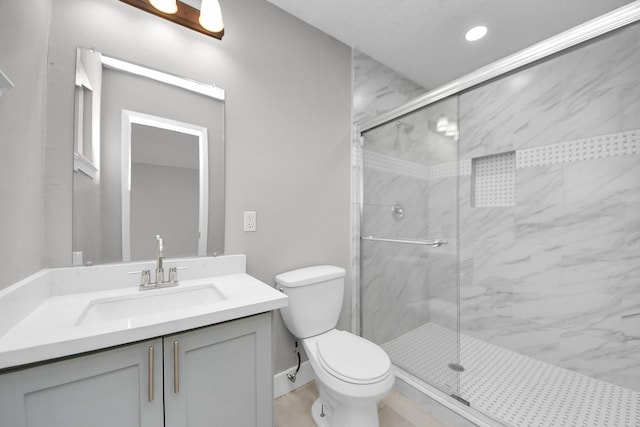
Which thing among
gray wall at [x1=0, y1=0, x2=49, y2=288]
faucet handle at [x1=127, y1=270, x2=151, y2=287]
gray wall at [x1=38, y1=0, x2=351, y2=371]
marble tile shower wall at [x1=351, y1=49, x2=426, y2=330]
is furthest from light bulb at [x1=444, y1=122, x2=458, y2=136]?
gray wall at [x1=0, y1=0, x2=49, y2=288]

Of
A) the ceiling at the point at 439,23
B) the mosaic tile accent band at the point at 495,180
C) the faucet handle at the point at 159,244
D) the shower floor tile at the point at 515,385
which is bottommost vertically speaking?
the shower floor tile at the point at 515,385

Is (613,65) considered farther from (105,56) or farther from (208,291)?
(105,56)

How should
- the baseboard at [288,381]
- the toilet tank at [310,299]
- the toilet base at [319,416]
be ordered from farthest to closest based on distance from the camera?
the baseboard at [288,381] < the toilet tank at [310,299] < the toilet base at [319,416]

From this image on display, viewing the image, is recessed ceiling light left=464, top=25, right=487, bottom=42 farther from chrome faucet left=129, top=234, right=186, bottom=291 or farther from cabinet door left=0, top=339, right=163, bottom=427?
cabinet door left=0, top=339, right=163, bottom=427

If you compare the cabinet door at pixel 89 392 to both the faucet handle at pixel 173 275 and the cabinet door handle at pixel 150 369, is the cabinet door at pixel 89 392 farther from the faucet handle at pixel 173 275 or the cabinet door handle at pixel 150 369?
the faucet handle at pixel 173 275

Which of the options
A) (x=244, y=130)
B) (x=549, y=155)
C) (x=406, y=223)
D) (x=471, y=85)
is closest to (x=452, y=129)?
(x=471, y=85)

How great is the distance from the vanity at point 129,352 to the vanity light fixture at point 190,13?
1.18m

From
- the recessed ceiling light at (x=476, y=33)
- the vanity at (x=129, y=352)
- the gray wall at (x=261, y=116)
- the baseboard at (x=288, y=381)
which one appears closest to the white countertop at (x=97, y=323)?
the vanity at (x=129, y=352)

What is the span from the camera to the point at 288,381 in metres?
1.64

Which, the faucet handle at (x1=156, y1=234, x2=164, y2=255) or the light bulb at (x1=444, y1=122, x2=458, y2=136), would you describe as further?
the light bulb at (x1=444, y1=122, x2=458, y2=136)

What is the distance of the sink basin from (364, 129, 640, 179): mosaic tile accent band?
1395 millimetres

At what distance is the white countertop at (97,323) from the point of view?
0.63 meters

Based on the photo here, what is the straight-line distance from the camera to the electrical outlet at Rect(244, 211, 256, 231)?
149 centimetres

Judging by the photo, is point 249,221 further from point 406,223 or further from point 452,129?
point 452,129
